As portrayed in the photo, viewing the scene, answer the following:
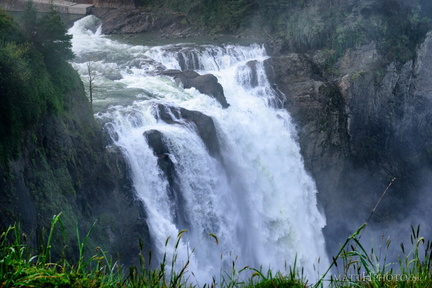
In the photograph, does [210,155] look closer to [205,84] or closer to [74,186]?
[205,84]

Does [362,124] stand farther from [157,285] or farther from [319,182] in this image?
[157,285]

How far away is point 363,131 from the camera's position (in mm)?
29422

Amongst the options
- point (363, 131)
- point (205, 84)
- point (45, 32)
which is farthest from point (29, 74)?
point (363, 131)

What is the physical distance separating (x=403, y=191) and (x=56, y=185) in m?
23.0

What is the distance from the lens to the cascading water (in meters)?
19.0

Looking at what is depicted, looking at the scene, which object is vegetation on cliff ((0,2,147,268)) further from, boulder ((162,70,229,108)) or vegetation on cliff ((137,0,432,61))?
vegetation on cliff ((137,0,432,61))

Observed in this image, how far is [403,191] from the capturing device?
30781 mm

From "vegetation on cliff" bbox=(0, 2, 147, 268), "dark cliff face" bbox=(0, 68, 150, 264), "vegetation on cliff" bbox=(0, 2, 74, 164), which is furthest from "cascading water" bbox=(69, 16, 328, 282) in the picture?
"vegetation on cliff" bbox=(0, 2, 74, 164)

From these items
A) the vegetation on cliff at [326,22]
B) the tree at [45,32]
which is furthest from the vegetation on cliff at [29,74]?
the vegetation on cliff at [326,22]

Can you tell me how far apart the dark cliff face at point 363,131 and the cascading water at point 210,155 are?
151 cm

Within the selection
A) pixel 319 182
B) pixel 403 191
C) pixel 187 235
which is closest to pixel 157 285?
pixel 187 235

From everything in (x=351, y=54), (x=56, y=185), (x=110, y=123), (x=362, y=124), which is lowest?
(x=56, y=185)

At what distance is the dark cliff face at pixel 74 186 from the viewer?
1339 cm

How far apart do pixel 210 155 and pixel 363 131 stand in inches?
476
